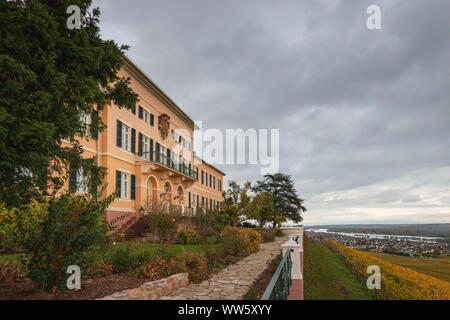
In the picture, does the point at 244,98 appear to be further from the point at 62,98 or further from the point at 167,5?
the point at 62,98

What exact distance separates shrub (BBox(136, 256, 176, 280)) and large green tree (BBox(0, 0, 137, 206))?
2.23 m

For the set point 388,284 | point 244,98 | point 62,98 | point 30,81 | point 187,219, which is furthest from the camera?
point 244,98

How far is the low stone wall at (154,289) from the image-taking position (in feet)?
17.2

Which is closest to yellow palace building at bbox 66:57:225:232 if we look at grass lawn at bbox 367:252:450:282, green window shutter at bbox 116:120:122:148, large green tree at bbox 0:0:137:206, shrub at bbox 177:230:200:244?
green window shutter at bbox 116:120:122:148

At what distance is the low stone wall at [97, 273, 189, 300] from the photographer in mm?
5246

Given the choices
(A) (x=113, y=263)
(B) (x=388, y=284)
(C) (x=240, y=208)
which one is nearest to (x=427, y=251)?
(C) (x=240, y=208)

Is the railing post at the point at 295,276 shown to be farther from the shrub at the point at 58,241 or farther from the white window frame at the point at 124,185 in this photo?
the white window frame at the point at 124,185

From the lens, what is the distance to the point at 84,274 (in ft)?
18.0

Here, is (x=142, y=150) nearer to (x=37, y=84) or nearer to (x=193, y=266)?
(x=193, y=266)

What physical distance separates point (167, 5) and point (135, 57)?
406 inches

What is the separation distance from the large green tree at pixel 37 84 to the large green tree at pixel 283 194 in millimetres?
39505

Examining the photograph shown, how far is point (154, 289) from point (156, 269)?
3.63 feet

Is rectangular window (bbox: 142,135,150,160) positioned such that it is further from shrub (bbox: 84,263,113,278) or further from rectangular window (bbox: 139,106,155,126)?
shrub (bbox: 84,263,113,278)

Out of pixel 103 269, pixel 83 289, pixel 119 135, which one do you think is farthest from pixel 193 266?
pixel 119 135
